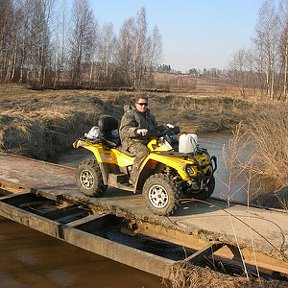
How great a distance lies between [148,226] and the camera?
6.05 metres

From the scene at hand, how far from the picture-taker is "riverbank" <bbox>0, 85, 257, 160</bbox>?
44.1 feet

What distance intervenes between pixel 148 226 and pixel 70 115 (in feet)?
37.9

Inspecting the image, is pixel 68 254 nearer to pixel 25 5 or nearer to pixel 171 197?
pixel 171 197

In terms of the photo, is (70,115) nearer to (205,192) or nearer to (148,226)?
(205,192)

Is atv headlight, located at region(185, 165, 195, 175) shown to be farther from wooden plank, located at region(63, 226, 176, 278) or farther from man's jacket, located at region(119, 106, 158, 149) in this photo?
wooden plank, located at region(63, 226, 176, 278)

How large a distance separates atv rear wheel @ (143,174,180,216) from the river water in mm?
931

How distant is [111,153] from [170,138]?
1.03 m

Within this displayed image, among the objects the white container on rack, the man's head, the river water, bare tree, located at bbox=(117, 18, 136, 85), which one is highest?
bare tree, located at bbox=(117, 18, 136, 85)

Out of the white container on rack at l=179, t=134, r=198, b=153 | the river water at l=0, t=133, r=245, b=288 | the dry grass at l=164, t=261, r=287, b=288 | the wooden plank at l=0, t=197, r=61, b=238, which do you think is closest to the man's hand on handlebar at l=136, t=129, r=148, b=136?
the white container on rack at l=179, t=134, r=198, b=153

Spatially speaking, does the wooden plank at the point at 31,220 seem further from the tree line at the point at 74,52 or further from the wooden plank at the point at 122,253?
the tree line at the point at 74,52

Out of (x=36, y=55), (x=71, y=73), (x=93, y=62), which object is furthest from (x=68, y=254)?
(x=93, y=62)

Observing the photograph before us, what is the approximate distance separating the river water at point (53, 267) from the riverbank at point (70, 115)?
6.00m

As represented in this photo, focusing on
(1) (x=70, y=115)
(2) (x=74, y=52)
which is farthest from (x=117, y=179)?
(2) (x=74, y=52)

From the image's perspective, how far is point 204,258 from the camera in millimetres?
4953
